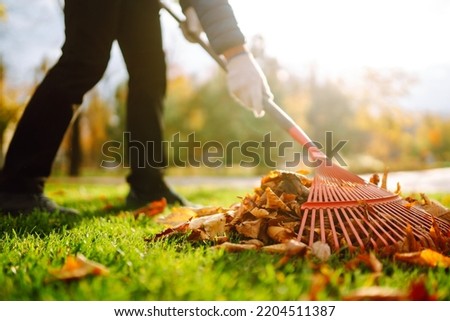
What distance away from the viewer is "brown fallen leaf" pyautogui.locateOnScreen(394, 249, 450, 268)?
1.42 metres

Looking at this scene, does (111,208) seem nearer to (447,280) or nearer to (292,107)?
(447,280)

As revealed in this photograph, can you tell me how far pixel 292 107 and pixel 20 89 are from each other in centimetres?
1022

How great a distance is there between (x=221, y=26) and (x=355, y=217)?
36.1 inches

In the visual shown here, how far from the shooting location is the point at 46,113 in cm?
224

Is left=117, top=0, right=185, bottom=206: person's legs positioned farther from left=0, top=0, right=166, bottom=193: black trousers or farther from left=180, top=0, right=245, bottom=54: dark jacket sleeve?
left=180, top=0, right=245, bottom=54: dark jacket sleeve

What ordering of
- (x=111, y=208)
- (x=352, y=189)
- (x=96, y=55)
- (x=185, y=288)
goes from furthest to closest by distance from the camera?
1. (x=111, y=208)
2. (x=96, y=55)
3. (x=352, y=189)
4. (x=185, y=288)

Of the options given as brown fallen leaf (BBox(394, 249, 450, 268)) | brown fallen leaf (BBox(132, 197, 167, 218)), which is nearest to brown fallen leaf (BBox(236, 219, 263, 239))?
brown fallen leaf (BBox(394, 249, 450, 268))

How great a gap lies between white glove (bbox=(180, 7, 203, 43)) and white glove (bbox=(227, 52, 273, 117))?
0.43 meters

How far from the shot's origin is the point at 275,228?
1.67m

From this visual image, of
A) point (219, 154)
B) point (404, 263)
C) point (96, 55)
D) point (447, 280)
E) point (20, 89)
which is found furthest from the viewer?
point (219, 154)

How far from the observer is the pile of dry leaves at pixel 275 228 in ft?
4.90

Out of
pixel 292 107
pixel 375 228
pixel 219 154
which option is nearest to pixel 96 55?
pixel 375 228

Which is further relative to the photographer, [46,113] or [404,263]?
[46,113]
